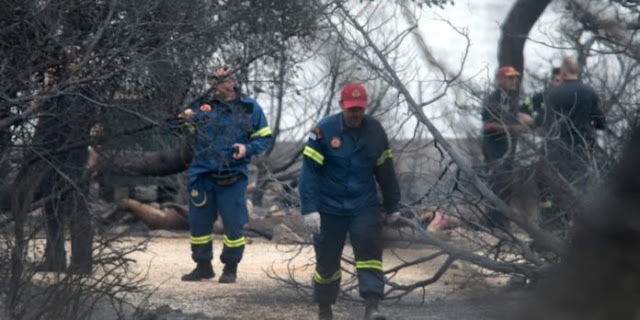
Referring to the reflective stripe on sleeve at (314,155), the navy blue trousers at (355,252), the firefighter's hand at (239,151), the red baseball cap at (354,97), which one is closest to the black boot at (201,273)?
the firefighter's hand at (239,151)

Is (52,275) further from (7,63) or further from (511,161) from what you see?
(511,161)

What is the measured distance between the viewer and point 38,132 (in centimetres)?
588

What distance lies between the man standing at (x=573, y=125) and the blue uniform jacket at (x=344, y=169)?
116 cm

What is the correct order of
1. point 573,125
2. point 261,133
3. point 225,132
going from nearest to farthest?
1. point 225,132
2. point 573,125
3. point 261,133

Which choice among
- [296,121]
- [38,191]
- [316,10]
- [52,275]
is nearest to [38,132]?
[38,191]

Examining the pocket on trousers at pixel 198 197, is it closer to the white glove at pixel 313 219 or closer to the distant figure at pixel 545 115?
the white glove at pixel 313 219

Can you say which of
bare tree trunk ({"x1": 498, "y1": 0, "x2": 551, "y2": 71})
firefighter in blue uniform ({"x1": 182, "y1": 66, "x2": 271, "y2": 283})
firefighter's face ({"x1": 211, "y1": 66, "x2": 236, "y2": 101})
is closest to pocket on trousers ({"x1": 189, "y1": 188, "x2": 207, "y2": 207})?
firefighter in blue uniform ({"x1": 182, "y1": 66, "x2": 271, "y2": 283})

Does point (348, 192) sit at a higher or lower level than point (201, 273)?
higher

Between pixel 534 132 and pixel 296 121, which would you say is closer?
pixel 534 132

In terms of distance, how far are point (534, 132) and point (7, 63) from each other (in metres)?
3.41

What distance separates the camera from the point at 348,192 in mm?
7246

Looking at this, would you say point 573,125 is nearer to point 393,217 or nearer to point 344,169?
point 393,217

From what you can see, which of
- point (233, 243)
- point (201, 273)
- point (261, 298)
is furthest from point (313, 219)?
point (201, 273)

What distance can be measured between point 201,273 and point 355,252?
2.19 m
